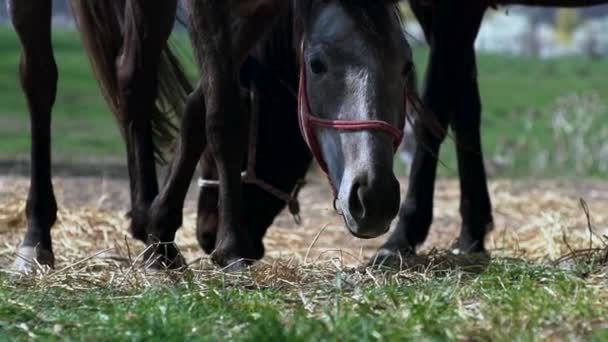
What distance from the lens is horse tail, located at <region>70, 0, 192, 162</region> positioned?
195 inches

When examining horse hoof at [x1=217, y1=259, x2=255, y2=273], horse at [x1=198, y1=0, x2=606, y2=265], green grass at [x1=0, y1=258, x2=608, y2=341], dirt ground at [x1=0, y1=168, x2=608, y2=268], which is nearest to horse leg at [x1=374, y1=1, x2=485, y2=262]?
horse at [x1=198, y1=0, x2=606, y2=265]

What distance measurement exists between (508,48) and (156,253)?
3028cm

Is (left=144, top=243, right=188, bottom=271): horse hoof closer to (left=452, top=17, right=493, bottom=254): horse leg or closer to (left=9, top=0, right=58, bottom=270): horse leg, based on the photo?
(left=9, top=0, right=58, bottom=270): horse leg

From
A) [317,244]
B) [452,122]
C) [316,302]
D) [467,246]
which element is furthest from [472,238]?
[316,302]

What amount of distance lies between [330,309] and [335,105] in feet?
2.43

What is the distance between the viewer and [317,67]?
364 cm

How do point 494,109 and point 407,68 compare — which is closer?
point 407,68

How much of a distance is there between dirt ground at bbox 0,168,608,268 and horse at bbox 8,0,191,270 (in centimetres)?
22

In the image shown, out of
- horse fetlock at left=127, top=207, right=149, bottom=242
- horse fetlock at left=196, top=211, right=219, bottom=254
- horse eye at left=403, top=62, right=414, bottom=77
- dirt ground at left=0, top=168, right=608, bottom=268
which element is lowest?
dirt ground at left=0, top=168, right=608, bottom=268

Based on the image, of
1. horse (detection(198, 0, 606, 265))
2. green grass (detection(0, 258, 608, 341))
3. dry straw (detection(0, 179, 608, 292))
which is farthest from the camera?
horse (detection(198, 0, 606, 265))

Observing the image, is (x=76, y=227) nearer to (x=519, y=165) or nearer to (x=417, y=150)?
(x=417, y=150)

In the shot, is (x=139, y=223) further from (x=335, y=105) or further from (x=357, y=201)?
(x=357, y=201)

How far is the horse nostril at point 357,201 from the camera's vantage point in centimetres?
331

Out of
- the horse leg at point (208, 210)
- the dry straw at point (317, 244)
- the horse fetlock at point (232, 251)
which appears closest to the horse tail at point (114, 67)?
the horse leg at point (208, 210)
